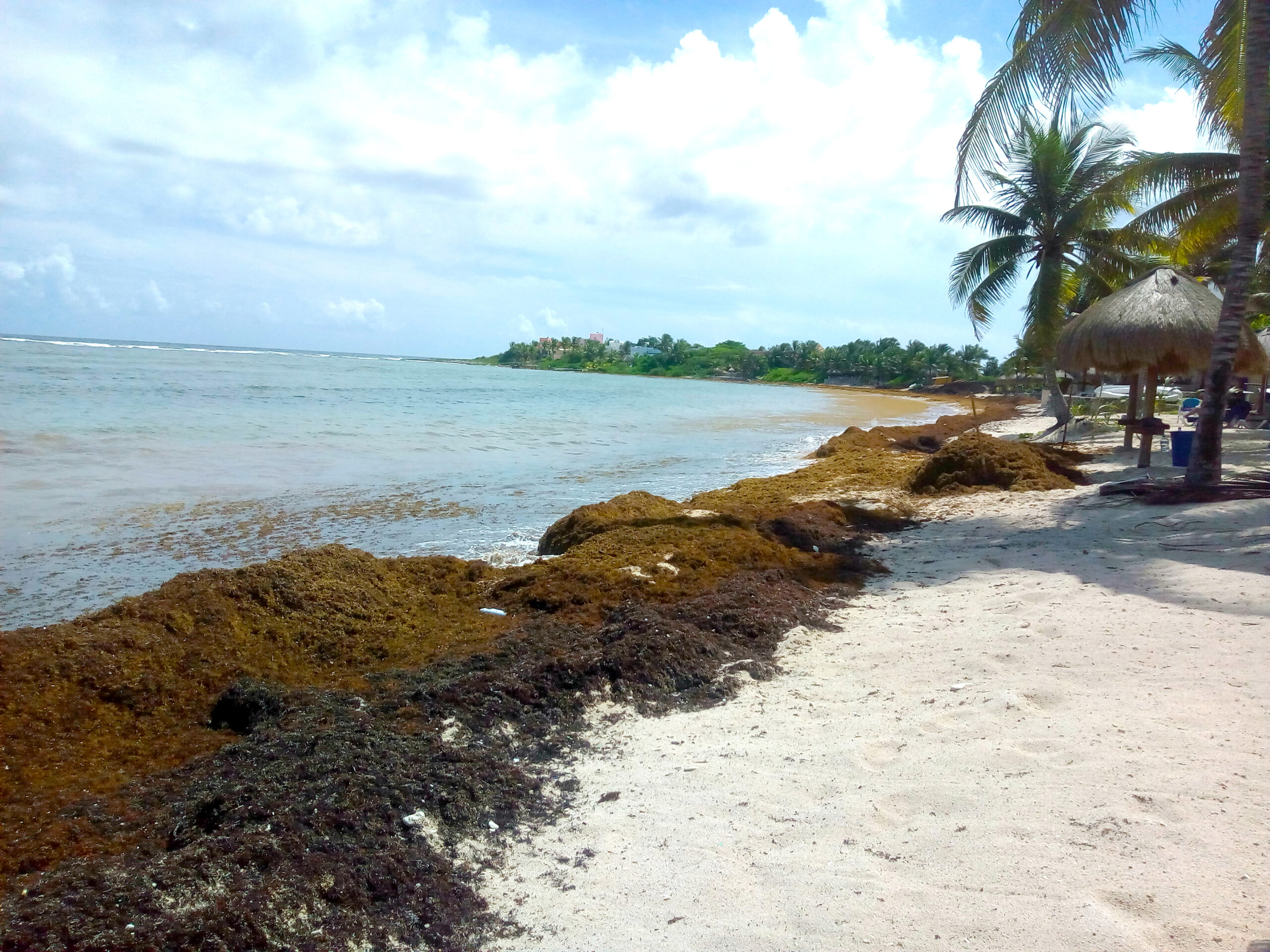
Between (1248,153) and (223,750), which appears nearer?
(223,750)

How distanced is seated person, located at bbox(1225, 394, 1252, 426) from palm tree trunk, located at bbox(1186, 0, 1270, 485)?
13484mm

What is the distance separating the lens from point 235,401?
1190 inches

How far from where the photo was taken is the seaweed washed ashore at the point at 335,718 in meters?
2.68

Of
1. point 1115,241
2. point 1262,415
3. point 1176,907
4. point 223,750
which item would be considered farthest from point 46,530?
point 1262,415

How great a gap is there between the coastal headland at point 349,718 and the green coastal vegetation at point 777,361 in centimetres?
2172

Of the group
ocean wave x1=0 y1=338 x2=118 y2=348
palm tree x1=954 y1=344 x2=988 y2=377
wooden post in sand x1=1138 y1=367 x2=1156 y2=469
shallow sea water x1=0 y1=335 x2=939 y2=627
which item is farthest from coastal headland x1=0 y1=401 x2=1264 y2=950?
ocean wave x1=0 y1=338 x2=118 y2=348

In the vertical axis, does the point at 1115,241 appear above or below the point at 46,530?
above

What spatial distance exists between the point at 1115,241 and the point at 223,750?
1897 cm

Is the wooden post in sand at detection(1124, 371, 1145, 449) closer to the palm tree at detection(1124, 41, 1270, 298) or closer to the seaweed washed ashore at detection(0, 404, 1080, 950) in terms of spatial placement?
the palm tree at detection(1124, 41, 1270, 298)

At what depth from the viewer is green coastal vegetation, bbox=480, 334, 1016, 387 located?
3132 inches

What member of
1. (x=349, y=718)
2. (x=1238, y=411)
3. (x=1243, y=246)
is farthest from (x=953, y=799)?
(x=1238, y=411)

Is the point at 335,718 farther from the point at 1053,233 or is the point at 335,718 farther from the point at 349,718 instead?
the point at 1053,233

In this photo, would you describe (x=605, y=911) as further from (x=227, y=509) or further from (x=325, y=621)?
(x=227, y=509)

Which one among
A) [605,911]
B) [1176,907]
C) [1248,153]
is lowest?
[605,911]
